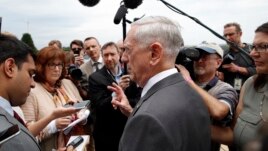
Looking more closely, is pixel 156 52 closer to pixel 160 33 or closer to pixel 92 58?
pixel 160 33

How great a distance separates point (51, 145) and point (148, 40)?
5.63 feet

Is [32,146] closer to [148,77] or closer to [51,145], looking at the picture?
[148,77]

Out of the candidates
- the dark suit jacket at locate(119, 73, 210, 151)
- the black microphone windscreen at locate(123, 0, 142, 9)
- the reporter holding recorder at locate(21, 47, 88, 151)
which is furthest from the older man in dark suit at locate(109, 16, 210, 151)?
the reporter holding recorder at locate(21, 47, 88, 151)

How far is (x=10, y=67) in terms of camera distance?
4.67 ft

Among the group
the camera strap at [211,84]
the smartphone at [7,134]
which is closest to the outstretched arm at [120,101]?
the camera strap at [211,84]

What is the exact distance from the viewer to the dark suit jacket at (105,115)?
331 centimetres

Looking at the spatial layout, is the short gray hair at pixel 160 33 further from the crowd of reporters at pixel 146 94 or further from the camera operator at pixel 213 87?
the camera operator at pixel 213 87

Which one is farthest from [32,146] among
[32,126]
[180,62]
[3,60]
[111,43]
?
[111,43]

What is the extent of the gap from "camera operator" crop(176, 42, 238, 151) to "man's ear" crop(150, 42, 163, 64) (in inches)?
33.2

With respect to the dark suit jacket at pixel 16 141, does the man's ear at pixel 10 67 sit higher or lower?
higher

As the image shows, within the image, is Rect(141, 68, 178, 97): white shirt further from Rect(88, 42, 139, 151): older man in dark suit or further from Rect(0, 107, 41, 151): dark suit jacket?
Rect(88, 42, 139, 151): older man in dark suit

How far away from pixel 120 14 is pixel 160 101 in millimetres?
1489

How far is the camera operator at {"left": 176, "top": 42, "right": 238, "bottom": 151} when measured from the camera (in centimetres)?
214

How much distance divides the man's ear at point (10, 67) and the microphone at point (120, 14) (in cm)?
125
